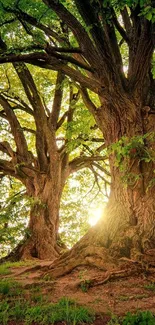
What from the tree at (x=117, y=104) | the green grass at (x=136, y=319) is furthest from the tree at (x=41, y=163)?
the green grass at (x=136, y=319)

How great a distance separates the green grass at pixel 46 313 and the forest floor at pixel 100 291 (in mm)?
126

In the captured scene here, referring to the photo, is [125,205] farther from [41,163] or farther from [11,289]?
[41,163]

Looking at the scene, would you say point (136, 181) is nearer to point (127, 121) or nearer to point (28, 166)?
point (127, 121)

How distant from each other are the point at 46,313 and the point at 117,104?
4332 millimetres

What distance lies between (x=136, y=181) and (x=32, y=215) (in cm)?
553

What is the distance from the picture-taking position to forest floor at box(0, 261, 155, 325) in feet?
12.2

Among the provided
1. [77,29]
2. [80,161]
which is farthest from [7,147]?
[77,29]

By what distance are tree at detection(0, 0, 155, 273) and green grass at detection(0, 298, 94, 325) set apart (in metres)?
1.77

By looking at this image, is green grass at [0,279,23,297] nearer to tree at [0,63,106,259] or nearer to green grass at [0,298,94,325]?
green grass at [0,298,94,325]

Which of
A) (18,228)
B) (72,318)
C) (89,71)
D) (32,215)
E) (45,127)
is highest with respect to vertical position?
(45,127)

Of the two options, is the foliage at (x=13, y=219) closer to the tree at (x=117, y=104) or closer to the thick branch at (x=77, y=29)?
the tree at (x=117, y=104)

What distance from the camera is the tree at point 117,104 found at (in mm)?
5652

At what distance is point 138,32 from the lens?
6.43 meters

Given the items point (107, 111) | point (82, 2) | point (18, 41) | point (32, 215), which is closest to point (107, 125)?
point (107, 111)
